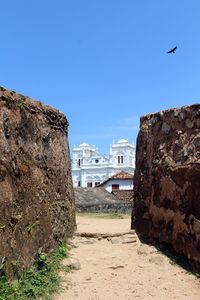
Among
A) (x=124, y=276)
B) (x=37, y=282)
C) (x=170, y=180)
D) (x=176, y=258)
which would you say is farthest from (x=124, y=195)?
(x=37, y=282)

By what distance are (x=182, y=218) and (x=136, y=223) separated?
1834mm

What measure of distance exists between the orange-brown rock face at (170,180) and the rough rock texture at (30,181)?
62.4 inches

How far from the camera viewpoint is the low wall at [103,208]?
15289mm

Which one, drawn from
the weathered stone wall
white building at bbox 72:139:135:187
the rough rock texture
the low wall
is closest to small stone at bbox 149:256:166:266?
the rough rock texture

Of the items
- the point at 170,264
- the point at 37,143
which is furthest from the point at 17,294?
the point at 170,264

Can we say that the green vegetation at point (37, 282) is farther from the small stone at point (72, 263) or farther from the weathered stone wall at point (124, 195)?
the weathered stone wall at point (124, 195)

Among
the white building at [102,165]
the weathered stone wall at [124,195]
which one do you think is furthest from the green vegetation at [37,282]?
the white building at [102,165]

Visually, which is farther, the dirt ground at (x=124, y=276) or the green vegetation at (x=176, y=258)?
the green vegetation at (x=176, y=258)

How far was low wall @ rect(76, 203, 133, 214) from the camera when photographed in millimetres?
15289

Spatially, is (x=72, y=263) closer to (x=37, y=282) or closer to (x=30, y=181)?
(x=37, y=282)

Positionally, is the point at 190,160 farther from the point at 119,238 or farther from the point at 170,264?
the point at 119,238

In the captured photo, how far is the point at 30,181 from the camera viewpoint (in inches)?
185

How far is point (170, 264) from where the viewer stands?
17.2ft

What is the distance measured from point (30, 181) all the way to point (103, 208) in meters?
11.8
